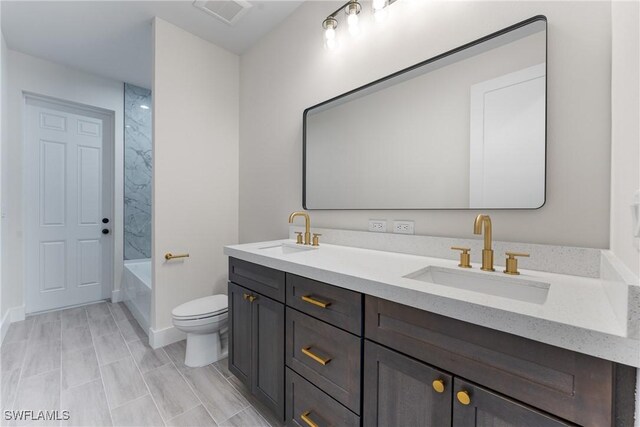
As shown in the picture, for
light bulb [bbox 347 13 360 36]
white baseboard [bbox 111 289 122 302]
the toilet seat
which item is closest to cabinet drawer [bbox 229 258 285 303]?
the toilet seat

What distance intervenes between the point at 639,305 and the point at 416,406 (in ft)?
1.92

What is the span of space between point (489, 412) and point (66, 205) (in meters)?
4.05

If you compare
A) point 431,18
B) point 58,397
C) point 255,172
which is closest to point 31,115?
point 255,172

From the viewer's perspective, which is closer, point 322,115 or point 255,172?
point 322,115

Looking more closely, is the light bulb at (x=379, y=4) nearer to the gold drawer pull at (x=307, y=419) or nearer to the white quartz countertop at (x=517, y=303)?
the white quartz countertop at (x=517, y=303)

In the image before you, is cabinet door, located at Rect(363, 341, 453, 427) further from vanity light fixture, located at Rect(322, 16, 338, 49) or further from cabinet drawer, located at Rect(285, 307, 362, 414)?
vanity light fixture, located at Rect(322, 16, 338, 49)

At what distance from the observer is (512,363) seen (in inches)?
25.4

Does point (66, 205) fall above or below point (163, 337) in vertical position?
above

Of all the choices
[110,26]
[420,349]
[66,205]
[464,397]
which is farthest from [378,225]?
[66,205]

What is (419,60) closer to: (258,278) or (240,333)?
(258,278)

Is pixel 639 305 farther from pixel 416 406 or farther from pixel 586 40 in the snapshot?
pixel 586 40

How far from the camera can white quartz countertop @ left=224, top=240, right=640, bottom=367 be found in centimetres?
54

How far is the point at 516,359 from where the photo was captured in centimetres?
64

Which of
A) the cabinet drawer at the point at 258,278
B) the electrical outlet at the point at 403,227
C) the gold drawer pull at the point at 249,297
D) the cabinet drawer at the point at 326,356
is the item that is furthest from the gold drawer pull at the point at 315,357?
the electrical outlet at the point at 403,227
